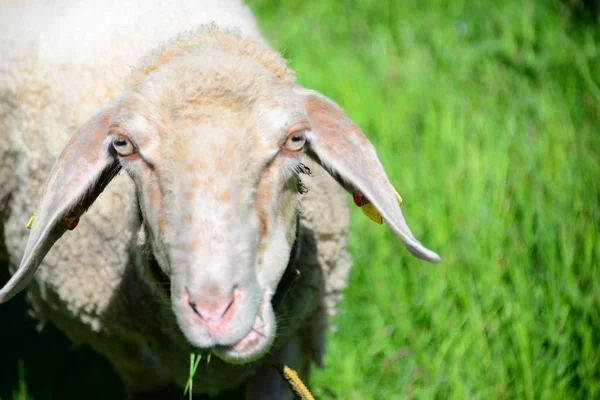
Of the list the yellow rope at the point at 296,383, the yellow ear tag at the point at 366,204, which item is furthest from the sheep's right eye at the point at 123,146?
the yellow rope at the point at 296,383

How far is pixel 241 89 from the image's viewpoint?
255cm

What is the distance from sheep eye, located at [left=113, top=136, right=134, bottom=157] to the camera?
254cm

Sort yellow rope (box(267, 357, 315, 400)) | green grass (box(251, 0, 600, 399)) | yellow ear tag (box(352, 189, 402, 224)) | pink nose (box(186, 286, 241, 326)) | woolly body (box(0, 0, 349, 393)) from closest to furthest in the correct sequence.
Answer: pink nose (box(186, 286, 241, 326)), yellow ear tag (box(352, 189, 402, 224)), yellow rope (box(267, 357, 315, 400)), woolly body (box(0, 0, 349, 393)), green grass (box(251, 0, 600, 399))

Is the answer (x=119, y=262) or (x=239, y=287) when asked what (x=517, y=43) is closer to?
(x=119, y=262)

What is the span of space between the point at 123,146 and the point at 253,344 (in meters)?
0.70

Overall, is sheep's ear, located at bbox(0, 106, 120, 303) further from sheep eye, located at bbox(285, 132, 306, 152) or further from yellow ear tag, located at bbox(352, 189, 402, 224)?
yellow ear tag, located at bbox(352, 189, 402, 224)

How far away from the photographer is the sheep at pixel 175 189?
238 cm

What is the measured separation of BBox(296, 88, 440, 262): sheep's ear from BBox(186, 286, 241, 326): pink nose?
53 cm

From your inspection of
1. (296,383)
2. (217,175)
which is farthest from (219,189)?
(296,383)

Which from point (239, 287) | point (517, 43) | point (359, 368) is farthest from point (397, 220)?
point (517, 43)

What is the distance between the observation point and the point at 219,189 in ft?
7.77

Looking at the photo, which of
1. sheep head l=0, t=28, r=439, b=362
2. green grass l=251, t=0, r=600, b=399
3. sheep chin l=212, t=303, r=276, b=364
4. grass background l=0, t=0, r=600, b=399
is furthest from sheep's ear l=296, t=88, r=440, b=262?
grass background l=0, t=0, r=600, b=399

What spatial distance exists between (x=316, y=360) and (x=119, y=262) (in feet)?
2.94

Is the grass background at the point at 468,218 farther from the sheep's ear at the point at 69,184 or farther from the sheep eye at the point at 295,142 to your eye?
the sheep's ear at the point at 69,184
